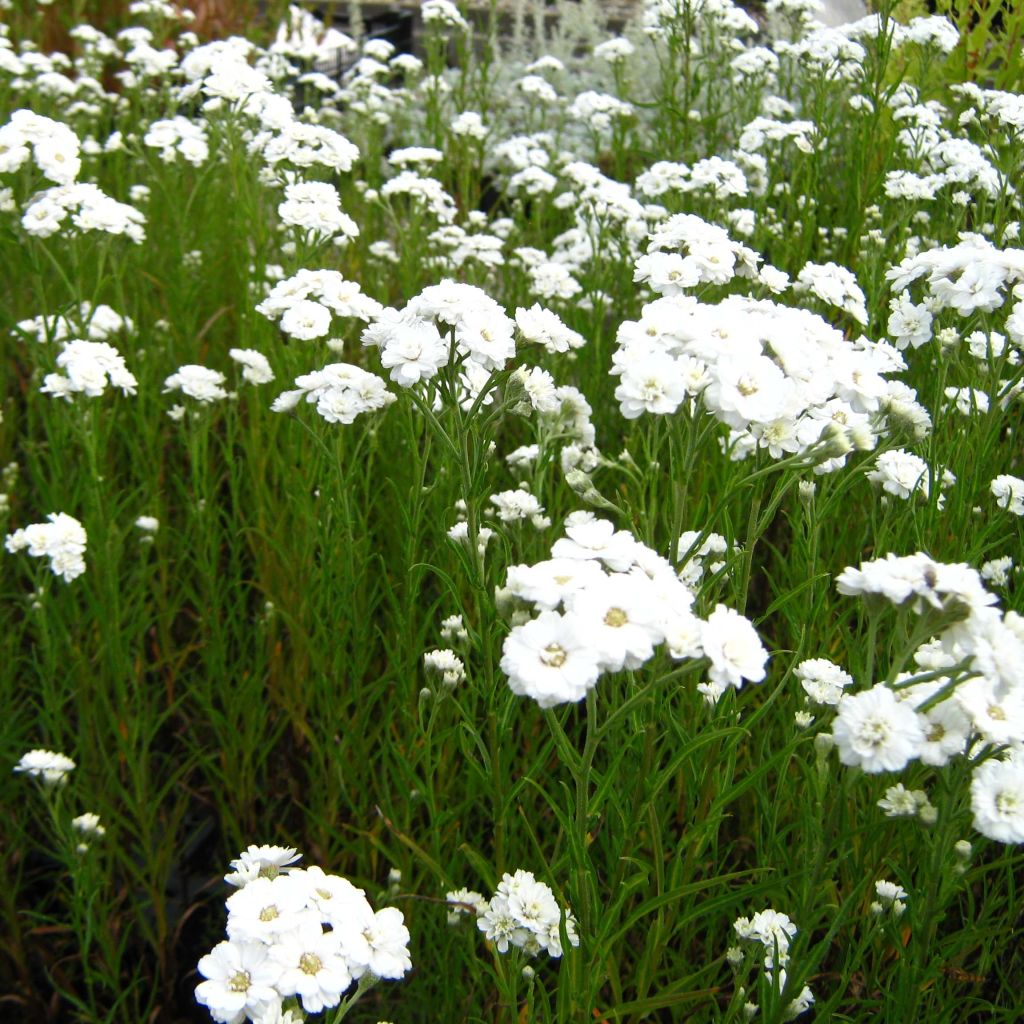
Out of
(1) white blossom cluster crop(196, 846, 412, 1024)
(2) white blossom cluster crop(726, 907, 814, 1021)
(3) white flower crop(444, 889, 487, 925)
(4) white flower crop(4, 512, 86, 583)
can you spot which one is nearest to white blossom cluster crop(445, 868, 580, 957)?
(3) white flower crop(444, 889, 487, 925)

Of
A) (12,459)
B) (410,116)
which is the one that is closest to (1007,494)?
(12,459)

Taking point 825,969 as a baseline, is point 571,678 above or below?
above

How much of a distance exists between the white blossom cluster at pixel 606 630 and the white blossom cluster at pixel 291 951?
34cm

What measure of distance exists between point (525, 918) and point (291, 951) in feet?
1.75

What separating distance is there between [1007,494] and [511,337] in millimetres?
1186

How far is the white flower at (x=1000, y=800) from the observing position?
3.99 feet

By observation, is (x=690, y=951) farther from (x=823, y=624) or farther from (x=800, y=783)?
(x=823, y=624)

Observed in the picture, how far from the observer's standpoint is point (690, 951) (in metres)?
2.17

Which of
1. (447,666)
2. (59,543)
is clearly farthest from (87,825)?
(447,666)

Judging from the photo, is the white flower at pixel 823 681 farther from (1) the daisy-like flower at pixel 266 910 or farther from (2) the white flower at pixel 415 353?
(1) the daisy-like flower at pixel 266 910

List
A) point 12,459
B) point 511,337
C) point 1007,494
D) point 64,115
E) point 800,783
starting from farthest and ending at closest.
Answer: point 64,115 → point 12,459 → point 1007,494 → point 800,783 → point 511,337

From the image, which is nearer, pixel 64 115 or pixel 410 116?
pixel 64 115

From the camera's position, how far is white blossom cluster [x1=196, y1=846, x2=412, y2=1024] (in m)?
1.16

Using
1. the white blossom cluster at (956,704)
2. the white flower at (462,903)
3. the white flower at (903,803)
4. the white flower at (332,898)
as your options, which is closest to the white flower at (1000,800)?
the white blossom cluster at (956,704)
